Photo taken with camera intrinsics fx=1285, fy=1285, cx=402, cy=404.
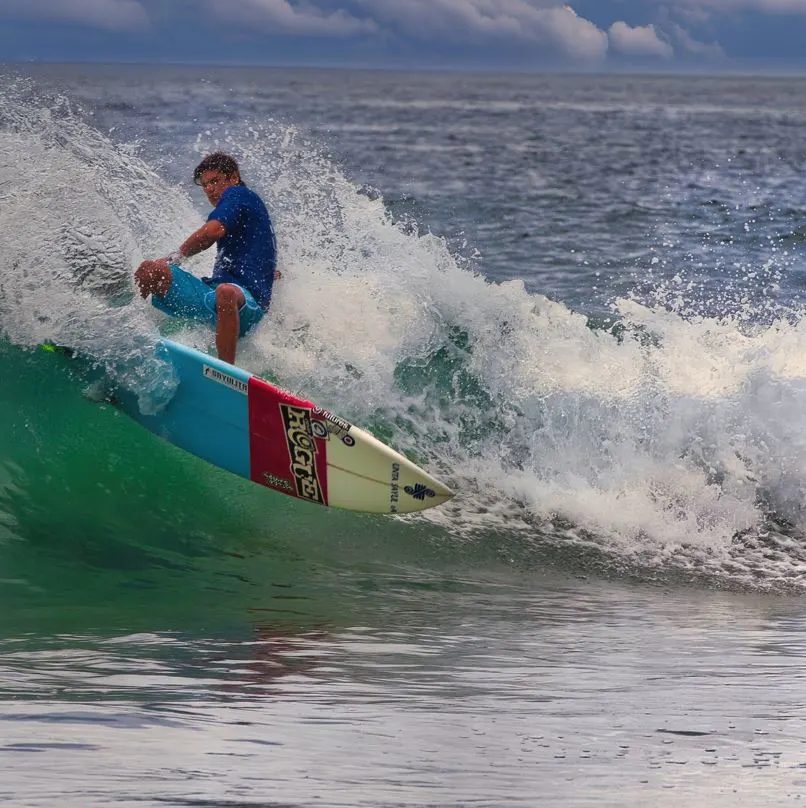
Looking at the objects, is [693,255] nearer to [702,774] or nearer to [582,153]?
[702,774]

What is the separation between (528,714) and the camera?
4109 mm

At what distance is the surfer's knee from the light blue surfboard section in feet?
1.30

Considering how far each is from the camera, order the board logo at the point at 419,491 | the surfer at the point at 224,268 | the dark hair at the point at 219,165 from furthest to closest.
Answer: the dark hair at the point at 219,165
the surfer at the point at 224,268
the board logo at the point at 419,491

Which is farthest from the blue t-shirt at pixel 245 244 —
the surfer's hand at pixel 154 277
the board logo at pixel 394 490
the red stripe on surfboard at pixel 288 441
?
the board logo at pixel 394 490

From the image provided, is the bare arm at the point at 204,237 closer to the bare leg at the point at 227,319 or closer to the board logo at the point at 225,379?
the bare leg at the point at 227,319

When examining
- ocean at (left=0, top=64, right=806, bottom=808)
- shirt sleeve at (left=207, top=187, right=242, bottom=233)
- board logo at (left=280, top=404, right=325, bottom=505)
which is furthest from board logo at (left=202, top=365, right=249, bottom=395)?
shirt sleeve at (left=207, top=187, right=242, bottom=233)

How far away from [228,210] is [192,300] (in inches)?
21.5

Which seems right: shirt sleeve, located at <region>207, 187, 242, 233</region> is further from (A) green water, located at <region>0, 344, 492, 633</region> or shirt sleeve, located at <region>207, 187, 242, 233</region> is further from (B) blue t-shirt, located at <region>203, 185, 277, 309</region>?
(A) green water, located at <region>0, 344, 492, 633</region>

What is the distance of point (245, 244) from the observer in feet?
23.9

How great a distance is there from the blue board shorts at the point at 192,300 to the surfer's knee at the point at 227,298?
0.14 ft

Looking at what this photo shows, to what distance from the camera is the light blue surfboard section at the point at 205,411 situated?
22.4ft

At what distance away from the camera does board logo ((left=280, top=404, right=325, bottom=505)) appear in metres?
6.70

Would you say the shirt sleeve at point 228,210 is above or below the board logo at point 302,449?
above

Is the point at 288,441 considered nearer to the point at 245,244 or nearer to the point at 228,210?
the point at 245,244
